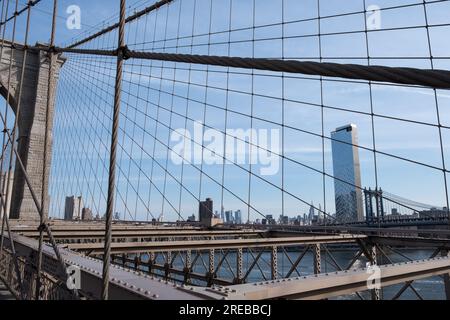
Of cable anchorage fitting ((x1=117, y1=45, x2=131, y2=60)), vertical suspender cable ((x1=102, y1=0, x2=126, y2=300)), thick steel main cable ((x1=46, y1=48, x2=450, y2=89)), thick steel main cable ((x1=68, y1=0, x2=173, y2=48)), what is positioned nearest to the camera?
thick steel main cable ((x1=46, y1=48, x2=450, y2=89))

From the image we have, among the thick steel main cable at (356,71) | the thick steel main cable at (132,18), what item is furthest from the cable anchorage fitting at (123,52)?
the thick steel main cable at (132,18)

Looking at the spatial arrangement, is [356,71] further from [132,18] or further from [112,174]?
[132,18]

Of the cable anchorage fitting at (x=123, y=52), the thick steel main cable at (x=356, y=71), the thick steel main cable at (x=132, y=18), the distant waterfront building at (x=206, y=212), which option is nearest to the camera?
the thick steel main cable at (x=356, y=71)

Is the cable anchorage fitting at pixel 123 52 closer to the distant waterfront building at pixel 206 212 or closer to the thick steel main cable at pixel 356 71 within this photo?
the thick steel main cable at pixel 356 71

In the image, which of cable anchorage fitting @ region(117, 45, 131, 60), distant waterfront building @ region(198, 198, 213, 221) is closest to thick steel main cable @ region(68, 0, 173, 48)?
distant waterfront building @ region(198, 198, 213, 221)

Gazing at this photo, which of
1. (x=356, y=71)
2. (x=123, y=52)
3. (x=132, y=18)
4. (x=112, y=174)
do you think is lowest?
(x=112, y=174)

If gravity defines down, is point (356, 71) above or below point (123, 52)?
below

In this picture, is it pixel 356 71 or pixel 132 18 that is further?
pixel 132 18

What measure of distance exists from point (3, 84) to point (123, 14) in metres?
18.4

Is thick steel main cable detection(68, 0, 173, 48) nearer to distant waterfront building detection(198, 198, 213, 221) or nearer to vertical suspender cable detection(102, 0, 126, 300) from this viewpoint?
distant waterfront building detection(198, 198, 213, 221)

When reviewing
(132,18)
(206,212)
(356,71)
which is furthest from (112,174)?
(132,18)
